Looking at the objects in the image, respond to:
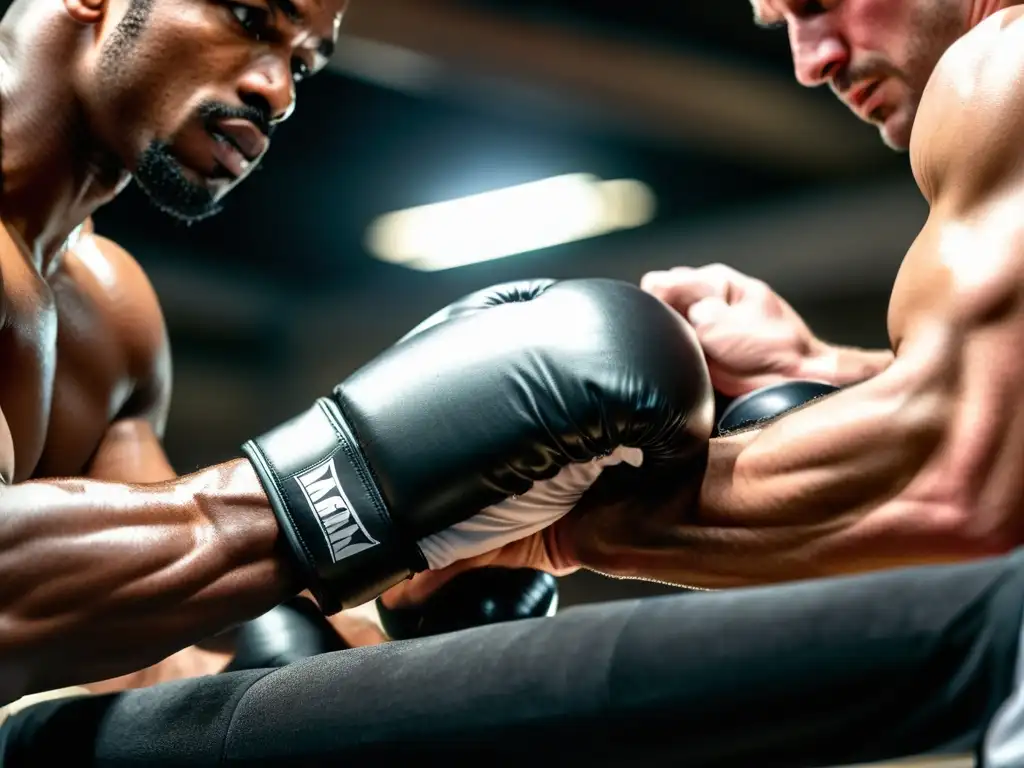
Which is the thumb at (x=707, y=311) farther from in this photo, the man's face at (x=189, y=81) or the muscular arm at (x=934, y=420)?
the man's face at (x=189, y=81)

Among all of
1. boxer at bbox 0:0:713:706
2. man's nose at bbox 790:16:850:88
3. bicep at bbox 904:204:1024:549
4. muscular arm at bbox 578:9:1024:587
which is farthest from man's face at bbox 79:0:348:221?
bicep at bbox 904:204:1024:549

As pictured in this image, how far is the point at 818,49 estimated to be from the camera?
1.65 metres

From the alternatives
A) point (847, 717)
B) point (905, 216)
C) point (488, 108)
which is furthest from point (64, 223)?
point (905, 216)

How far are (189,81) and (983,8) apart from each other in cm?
124

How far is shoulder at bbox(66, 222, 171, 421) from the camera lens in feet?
6.97

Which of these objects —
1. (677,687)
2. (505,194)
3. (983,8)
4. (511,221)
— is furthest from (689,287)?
(511,221)

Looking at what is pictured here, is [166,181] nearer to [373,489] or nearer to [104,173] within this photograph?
[104,173]

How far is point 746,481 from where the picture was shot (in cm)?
131

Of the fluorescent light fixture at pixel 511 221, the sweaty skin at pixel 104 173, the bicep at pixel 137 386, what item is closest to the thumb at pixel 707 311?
the sweaty skin at pixel 104 173

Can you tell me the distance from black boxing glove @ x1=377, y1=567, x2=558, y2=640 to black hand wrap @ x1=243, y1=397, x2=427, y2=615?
0.21 m

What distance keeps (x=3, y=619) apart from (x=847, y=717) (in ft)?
2.63

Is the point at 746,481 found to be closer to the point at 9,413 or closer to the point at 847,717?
the point at 847,717

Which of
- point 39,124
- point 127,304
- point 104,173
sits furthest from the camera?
point 127,304

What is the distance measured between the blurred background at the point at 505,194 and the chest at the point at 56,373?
2.38m
